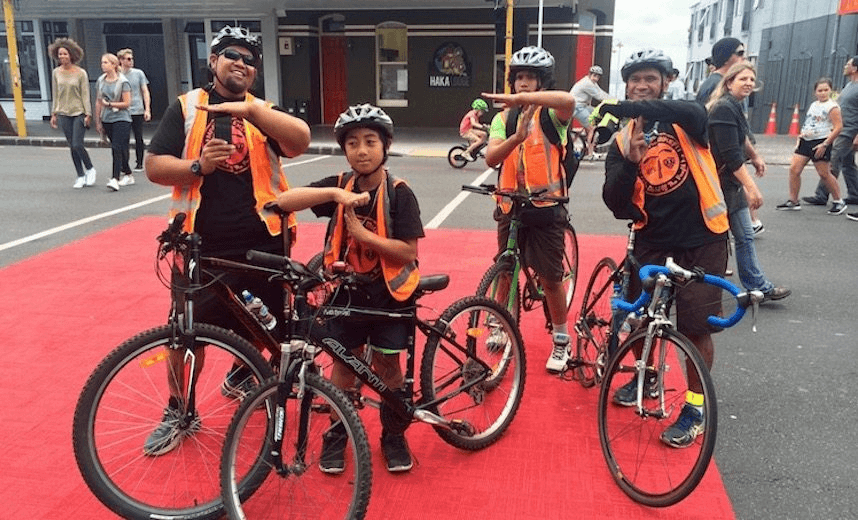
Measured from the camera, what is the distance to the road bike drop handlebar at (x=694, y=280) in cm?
286

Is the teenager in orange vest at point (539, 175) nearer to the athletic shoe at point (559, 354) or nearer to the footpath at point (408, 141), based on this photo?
the athletic shoe at point (559, 354)

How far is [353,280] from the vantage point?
2.93 metres

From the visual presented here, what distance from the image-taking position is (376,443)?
375cm

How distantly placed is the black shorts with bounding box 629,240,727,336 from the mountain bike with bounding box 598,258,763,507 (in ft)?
0.62

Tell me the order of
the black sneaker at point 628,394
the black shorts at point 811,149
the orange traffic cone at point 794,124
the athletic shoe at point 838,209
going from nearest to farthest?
the black sneaker at point 628,394 → the black shorts at point 811,149 → the athletic shoe at point 838,209 → the orange traffic cone at point 794,124

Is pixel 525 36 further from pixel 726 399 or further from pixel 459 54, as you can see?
pixel 726 399

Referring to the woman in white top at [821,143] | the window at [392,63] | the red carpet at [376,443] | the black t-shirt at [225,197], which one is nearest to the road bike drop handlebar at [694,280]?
the red carpet at [376,443]

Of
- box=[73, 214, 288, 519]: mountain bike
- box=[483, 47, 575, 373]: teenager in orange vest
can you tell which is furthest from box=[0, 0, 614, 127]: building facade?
box=[73, 214, 288, 519]: mountain bike

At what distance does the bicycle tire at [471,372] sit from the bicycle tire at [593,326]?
571 millimetres

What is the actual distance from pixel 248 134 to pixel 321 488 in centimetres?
170

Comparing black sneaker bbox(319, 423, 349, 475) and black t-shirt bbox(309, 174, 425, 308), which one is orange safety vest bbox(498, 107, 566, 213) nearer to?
black t-shirt bbox(309, 174, 425, 308)

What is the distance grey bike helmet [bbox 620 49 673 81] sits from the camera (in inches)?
136

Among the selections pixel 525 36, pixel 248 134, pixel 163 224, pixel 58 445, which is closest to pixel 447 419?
pixel 248 134

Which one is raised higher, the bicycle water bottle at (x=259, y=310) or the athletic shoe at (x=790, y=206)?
the bicycle water bottle at (x=259, y=310)
